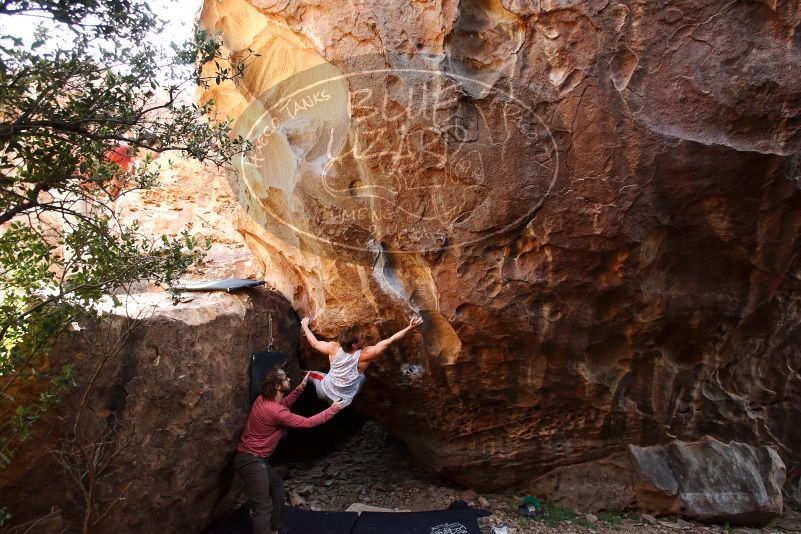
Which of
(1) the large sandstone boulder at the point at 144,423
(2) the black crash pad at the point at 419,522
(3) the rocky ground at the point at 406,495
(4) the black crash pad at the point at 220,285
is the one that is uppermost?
(4) the black crash pad at the point at 220,285

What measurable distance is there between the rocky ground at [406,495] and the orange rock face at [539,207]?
38cm

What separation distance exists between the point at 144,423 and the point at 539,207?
123 inches

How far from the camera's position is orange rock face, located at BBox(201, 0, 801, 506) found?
4.12 metres

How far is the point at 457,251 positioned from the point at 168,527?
2.90 metres

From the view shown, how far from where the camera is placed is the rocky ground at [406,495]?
5.44 m

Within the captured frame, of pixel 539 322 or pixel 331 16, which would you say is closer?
pixel 331 16

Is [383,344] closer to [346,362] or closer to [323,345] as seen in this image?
[346,362]

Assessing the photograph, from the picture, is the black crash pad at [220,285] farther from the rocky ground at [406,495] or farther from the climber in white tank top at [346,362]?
the rocky ground at [406,495]

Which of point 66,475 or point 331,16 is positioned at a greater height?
point 331,16

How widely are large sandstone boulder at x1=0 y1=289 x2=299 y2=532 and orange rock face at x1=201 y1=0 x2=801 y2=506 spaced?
104 centimetres

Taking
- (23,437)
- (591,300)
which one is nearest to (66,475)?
(23,437)

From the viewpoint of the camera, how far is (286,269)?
229 inches

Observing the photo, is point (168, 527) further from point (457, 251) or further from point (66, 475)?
point (457, 251)

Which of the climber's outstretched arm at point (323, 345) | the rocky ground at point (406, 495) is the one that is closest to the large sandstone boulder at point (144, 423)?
the climber's outstretched arm at point (323, 345)
